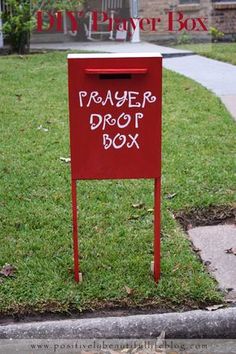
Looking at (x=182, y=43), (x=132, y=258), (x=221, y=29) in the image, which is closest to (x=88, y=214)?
(x=132, y=258)

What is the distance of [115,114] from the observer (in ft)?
10.6

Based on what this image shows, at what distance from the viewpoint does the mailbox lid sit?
308cm

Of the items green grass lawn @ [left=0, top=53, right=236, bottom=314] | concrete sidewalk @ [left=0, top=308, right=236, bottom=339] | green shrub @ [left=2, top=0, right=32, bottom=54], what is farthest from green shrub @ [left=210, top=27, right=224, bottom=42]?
concrete sidewalk @ [left=0, top=308, right=236, bottom=339]

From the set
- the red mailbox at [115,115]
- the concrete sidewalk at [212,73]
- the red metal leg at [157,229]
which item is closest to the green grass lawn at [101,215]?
the red metal leg at [157,229]

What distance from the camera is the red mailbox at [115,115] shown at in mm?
3082

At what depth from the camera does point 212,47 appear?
13.7 m

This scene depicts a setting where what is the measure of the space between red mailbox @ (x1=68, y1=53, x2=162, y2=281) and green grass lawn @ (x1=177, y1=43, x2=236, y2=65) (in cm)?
825

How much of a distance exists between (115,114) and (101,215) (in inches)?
53.0

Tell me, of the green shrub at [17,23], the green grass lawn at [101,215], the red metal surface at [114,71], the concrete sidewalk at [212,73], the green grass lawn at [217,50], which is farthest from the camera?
the green shrub at [17,23]

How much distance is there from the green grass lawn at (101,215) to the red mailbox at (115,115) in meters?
0.63

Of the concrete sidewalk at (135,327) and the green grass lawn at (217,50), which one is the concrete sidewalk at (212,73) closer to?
the green grass lawn at (217,50)

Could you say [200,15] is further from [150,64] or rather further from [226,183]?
[150,64]

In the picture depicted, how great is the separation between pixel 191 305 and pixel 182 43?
1216 cm

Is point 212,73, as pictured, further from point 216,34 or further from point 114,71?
point 114,71
